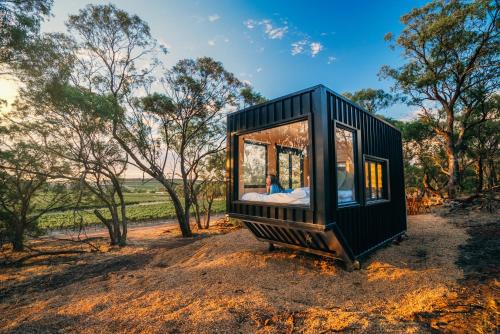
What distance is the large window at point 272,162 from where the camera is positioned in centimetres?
578

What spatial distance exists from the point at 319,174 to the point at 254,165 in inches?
108

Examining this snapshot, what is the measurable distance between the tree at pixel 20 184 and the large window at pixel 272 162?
24.4 feet

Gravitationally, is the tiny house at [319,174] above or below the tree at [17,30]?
below

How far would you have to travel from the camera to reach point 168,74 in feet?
41.1

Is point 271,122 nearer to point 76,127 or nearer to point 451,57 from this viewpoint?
point 76,127

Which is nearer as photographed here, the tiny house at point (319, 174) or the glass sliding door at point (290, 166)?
the tiny house at point (319, 174)

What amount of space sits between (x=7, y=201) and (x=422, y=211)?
18.6 m

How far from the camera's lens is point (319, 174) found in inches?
153

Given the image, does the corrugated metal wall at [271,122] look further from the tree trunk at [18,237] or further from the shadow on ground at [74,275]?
the tree trunk at [18,237]

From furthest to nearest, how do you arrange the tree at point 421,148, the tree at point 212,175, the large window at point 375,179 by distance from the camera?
the tree at point 421,148, the tree at point 212,175, the large window at point 375,179

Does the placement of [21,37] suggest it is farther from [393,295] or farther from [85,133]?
[393,295]

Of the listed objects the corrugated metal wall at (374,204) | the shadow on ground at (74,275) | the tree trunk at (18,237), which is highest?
the corrugated metal wall at (374,204)

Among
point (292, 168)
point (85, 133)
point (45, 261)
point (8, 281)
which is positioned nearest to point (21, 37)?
point (85, 133)

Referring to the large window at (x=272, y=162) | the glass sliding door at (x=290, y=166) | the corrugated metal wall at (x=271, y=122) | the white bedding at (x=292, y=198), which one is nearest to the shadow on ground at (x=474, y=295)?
the corrugated metal wall at (x=271, y=122)
